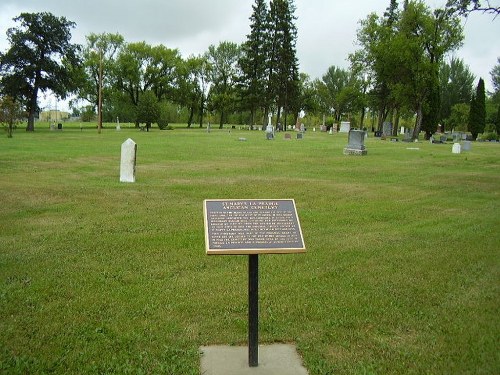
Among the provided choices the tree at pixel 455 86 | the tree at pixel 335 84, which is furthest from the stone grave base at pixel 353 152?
the tree at pixel 335 84

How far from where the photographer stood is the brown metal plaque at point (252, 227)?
396 centimetres

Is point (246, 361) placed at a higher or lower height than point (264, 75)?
lower

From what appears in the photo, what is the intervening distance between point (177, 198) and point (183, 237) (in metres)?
3.93

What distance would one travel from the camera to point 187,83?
76.2 metres

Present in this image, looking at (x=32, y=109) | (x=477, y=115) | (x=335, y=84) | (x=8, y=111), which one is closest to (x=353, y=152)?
(x=8, y=111)

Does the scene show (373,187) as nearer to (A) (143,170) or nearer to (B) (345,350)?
(A) (143,170)

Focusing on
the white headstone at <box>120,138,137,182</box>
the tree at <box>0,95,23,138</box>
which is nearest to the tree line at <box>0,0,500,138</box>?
the tree at <box>0,95,23,138</box>

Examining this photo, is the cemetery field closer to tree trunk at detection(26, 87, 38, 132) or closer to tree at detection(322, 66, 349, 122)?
tree trunk at detection(26, 87, 38, 132)

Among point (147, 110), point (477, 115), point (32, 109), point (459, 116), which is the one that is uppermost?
point (459, 116)

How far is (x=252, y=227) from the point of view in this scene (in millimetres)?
4184

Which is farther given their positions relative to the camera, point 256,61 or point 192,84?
point 192,84

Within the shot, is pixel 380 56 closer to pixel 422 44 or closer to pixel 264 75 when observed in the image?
pixel 422 44

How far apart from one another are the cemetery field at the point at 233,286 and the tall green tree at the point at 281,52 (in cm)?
5105

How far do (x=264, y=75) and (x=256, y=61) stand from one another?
7.20 feet
